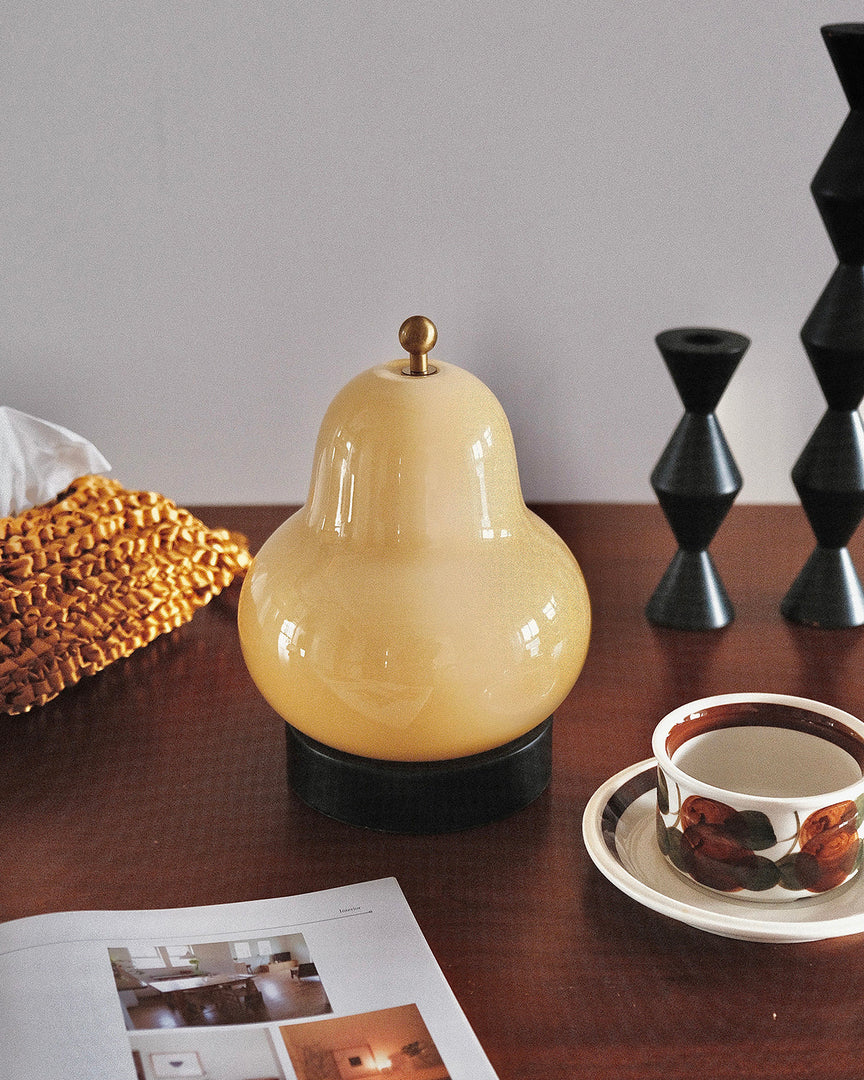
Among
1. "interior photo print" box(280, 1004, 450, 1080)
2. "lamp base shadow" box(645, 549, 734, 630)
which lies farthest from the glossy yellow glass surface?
"lamp base shadow" box(645, 549, 734, 630)

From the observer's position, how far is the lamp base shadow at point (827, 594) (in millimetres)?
710

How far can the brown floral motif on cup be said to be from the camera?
43 cm

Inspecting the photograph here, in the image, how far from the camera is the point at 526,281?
2.93 feet

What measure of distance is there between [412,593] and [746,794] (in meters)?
0.17

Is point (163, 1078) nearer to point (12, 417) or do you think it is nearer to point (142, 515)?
point (142, 515)

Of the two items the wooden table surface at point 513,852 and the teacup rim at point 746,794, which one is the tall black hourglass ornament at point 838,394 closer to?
the wooden table surface at point 513,852

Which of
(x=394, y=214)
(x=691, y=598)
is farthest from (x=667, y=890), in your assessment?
(x=394, y=214)

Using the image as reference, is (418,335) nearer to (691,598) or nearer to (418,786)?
(418,786)

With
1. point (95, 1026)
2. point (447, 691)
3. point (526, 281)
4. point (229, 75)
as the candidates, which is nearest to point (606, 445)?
point (526, 281)

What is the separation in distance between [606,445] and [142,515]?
0.43 metres

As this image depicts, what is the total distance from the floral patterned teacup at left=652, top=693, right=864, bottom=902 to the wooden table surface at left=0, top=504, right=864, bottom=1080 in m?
0.03

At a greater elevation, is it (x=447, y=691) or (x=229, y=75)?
(x=229, y=75)

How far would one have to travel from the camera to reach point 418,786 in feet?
1.65

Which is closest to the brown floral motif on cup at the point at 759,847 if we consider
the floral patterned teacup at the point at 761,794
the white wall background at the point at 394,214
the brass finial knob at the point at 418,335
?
the floral patterned teacup at the point at 761,794
